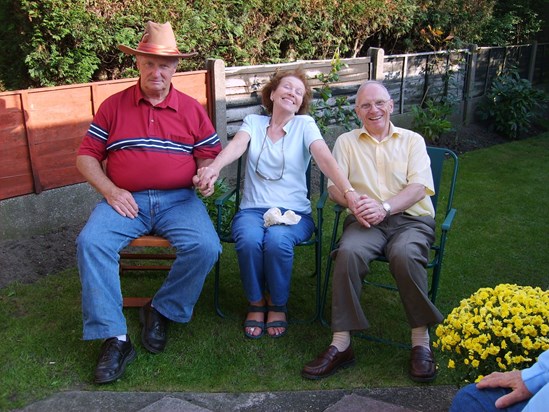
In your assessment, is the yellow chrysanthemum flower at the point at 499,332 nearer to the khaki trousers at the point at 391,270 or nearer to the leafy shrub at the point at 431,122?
the khaki trousers at the point at 391,270

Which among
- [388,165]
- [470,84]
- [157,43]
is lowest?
[470,84]

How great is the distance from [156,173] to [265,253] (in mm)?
778

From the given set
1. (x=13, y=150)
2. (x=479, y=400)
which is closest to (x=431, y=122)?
(x=13, y=150)

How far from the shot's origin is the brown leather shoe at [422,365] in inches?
122

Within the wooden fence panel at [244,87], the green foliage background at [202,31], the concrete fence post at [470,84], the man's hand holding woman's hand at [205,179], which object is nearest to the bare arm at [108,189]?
the man's hand holding woman's hand at [205,179]

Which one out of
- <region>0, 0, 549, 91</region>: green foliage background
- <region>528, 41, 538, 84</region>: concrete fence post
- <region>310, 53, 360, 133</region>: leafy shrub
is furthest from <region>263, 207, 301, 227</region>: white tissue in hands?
<region>528, 41, 538, 84</region>: concrete fence post

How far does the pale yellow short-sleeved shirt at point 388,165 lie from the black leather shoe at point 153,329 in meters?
1.27

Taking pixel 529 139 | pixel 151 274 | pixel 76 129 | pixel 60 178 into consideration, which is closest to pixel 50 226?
pixel 60 178

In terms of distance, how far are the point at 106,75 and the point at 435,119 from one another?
4.43m

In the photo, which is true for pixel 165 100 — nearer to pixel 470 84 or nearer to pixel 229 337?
pixel 229 337

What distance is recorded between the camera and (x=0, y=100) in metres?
4.41

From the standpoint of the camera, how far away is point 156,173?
3521 millimetres

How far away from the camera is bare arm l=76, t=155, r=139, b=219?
3426mm

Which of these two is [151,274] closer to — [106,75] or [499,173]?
[106,75]
